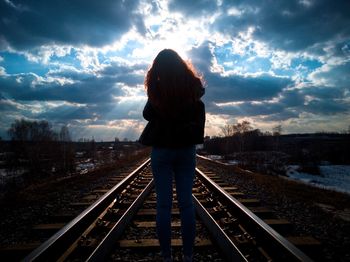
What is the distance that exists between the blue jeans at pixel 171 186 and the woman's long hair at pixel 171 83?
366mm

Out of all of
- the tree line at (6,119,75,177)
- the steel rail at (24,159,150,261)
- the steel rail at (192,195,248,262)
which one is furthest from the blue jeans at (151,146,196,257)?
the tree line at (6,119,75,177)

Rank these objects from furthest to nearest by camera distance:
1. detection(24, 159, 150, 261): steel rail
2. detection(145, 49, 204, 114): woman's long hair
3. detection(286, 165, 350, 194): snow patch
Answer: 1. detection(286, 165, 350, 194): snow patch
2. detection(24, 159, 150, 261): steel rail
3. detection(145, 49, 204, 114): woman's long hair

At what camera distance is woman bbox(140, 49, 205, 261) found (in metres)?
2.31

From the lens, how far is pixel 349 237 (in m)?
3.89

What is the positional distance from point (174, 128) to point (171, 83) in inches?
13.8

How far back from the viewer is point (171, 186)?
2.50m

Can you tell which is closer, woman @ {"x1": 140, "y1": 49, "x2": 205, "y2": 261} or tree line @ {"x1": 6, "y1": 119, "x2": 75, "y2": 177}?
woman @ {"x1": 140, "y1": 49, "x2": 205, "y2": 261}

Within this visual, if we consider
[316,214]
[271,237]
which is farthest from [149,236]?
[316,214]

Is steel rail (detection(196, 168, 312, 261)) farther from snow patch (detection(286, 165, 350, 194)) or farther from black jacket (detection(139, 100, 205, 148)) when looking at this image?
snow patch (detection(286, 165, 350, 194))

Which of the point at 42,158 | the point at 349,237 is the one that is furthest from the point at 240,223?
the point at 42,158

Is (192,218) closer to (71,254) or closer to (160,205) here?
(160,205)

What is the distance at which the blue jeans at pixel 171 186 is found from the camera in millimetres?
2398

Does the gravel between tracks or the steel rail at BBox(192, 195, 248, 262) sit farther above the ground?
the steel rail at BBox(192, 195, 248, 262)

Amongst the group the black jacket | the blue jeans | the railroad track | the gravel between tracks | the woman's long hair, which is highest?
the woman's long hair
